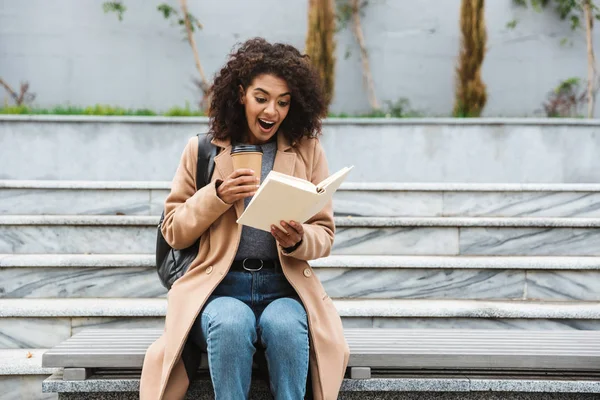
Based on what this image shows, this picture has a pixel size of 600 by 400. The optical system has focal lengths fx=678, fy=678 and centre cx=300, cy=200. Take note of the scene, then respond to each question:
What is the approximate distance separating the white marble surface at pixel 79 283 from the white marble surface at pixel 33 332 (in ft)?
0.78

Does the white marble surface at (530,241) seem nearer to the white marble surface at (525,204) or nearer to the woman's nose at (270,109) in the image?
the white marble surface at (525,204)

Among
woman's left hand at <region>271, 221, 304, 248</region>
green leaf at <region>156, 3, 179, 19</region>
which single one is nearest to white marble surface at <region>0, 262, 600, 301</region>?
woman's left hand at <region>271, 221, 304, 248</region>

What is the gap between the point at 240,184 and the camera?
6.56 feet

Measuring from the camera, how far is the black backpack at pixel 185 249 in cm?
229

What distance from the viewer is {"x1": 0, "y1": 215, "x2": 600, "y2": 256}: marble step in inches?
142

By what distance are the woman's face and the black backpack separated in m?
0.17

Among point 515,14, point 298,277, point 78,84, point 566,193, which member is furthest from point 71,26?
point 298,277

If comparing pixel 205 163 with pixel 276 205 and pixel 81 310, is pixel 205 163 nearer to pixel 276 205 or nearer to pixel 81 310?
pixel 276 205

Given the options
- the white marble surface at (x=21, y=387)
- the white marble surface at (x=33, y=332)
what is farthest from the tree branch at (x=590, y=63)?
the white marble surface at (x=21, y=387)

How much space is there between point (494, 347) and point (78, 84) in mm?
5457

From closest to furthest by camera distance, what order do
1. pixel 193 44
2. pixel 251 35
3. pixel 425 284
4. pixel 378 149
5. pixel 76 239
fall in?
pixel 425 284
pixel 76 239
pixel 378 149
pixel 193 44
pixel 251 35

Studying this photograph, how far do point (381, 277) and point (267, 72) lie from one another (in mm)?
1486

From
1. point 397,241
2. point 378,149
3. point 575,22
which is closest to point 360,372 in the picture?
point 397,241

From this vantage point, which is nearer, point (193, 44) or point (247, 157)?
point (247, 157)
